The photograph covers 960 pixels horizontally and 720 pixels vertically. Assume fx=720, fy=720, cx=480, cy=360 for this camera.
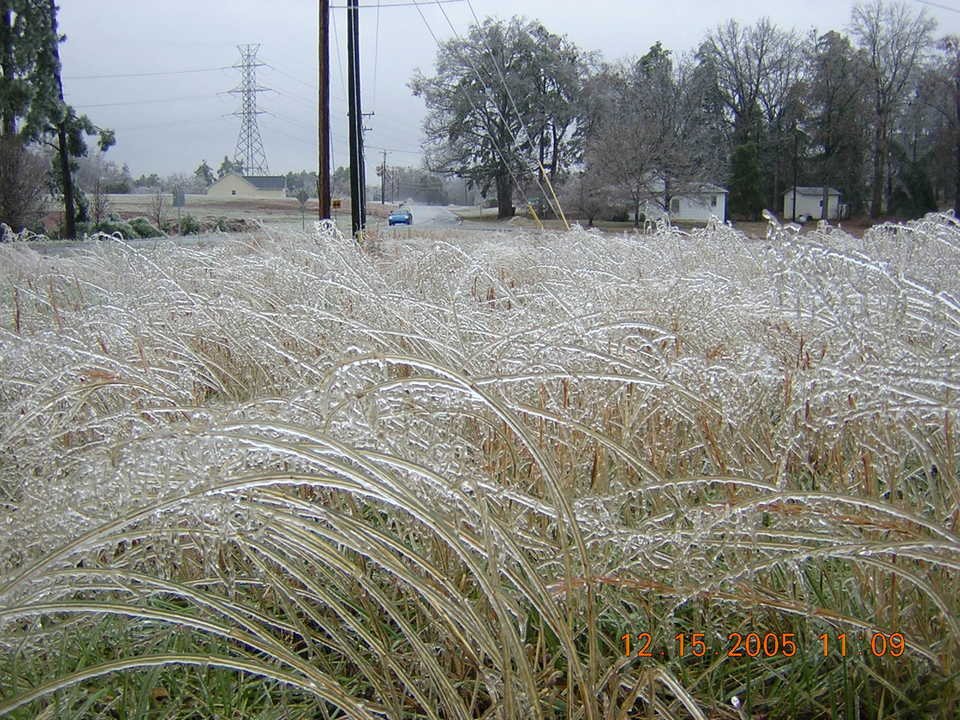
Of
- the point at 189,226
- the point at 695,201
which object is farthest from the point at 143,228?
the point at 695,201

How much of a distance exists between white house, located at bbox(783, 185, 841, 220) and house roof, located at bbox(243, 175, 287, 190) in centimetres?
2092

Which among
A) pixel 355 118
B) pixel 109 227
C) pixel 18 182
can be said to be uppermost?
pixel 355 118

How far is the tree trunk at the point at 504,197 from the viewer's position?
26516 mm

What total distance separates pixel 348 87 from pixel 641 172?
9.00 m

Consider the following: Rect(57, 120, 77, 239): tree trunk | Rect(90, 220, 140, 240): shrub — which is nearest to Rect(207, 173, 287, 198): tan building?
Rect(90, 220, 140, 240): shrub

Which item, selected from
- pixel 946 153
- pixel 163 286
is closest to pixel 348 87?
pixel 163 286

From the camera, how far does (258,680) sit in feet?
3.85

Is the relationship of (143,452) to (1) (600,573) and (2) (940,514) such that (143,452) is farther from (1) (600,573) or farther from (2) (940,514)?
(2) (940,514)

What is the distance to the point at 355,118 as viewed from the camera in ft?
38.5

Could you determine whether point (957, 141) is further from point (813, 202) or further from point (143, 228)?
point (143, 228)
